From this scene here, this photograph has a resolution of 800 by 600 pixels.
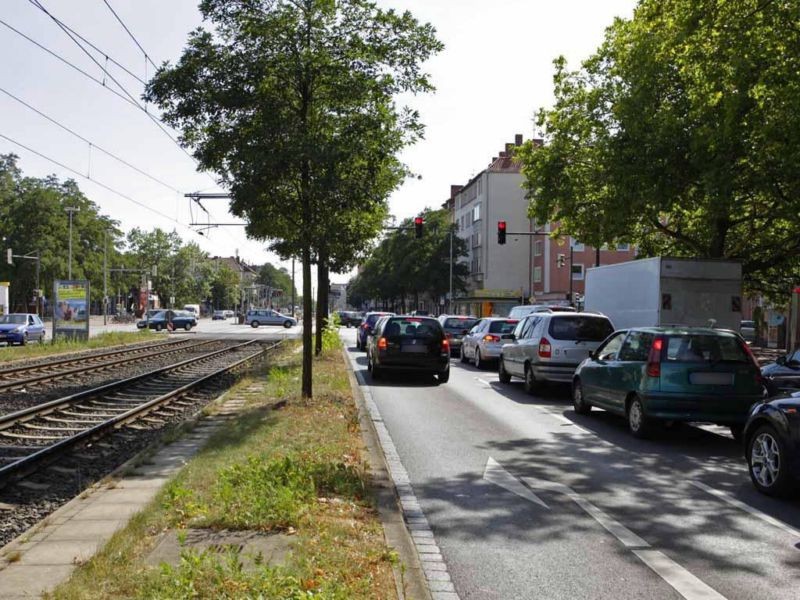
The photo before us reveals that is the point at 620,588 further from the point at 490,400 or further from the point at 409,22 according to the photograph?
the point at 490,400

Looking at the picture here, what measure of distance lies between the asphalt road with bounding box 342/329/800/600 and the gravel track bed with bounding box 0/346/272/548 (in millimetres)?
3221

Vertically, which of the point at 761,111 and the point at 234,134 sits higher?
the point at 761,111

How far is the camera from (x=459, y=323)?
31.7m

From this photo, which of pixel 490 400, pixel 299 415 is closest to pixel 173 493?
pixel 299 415

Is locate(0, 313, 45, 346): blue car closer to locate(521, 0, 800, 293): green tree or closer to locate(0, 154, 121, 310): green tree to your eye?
locate(521, 0, 800, 293): green tree

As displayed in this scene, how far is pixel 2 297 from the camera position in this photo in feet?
172

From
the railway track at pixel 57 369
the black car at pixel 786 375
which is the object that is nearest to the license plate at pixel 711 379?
the black car at pixel 786 375

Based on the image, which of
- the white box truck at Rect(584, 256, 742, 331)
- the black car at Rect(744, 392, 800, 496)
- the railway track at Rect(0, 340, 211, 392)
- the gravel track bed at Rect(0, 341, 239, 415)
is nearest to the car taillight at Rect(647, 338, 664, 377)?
the black car at Rect(744, 392, 800, 496)

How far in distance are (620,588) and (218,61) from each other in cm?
891

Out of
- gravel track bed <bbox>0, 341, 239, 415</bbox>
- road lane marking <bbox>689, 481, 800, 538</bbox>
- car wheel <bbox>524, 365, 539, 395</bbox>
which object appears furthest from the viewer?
car wheel <bbox>524, 365, 539, 395</bbox>

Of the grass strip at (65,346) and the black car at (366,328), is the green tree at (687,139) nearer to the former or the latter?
the black car at (366,328)

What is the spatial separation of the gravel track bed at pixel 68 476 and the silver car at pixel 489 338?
1272cm

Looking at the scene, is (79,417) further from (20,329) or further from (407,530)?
(20,329)

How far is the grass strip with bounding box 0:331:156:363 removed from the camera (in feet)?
87.7
